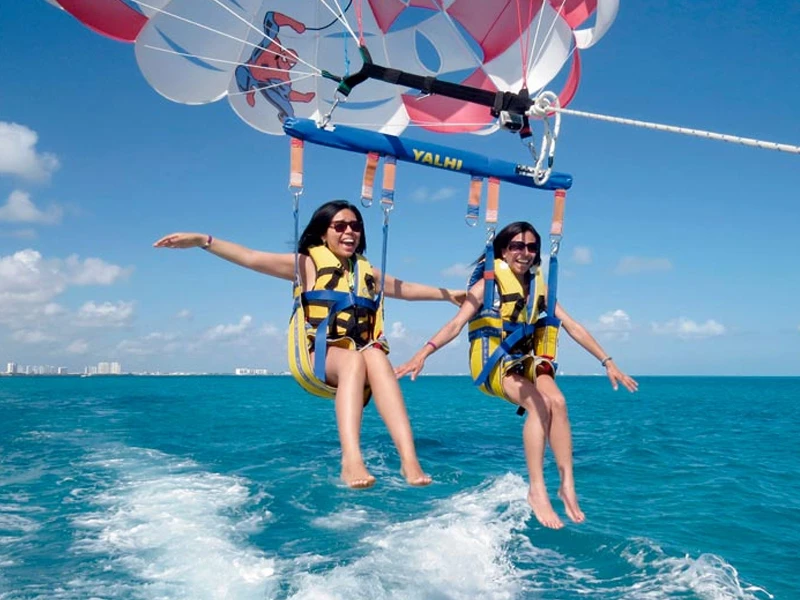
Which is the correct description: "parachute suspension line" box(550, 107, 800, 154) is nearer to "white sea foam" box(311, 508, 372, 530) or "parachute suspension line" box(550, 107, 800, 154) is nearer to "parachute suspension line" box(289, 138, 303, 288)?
"parachute suspension line" box(289, 138, 303, 288)

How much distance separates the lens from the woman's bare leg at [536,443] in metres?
4.58

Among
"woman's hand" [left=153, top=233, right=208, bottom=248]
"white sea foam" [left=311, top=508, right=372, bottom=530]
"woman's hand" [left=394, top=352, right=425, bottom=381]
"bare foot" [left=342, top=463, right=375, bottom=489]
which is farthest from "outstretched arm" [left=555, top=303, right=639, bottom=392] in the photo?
"white sea foam" [left=311, top=508, right=372, bottom=530]

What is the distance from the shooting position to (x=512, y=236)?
17.7 feet

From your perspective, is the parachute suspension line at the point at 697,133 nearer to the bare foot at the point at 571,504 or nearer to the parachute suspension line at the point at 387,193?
the parachute suspension line at the point at 387,193

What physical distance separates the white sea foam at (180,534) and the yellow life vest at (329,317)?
12.5 ft

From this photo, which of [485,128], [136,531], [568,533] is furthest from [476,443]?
[485,128]

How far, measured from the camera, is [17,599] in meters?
6.66

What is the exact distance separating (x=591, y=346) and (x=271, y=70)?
4.19 metres

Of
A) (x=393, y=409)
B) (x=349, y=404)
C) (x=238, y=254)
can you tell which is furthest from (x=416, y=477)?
(x=238, y=254)

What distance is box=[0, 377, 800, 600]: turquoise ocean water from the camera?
7.35m

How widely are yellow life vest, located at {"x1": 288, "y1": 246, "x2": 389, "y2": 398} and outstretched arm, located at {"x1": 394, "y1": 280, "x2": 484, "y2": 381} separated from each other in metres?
0.30

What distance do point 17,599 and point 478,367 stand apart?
18.5 feet

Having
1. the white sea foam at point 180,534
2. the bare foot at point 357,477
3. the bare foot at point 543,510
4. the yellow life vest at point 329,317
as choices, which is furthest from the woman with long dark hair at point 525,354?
the white sea foam at point 180,534

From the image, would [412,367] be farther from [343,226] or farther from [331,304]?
[343,226]
